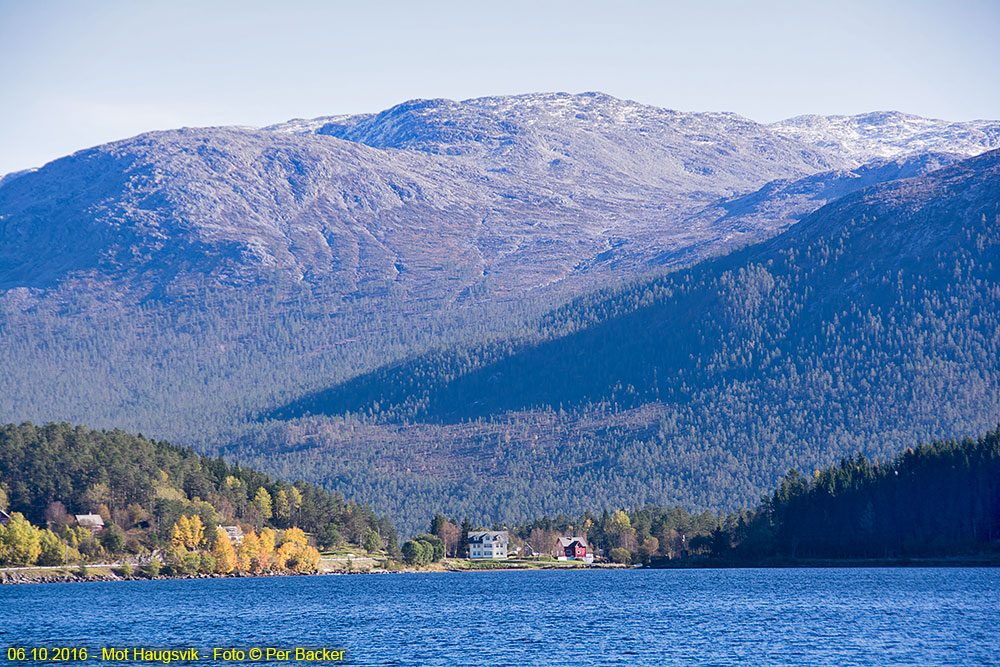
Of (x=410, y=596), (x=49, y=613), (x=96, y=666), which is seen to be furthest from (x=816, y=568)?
(x=96, y=666)

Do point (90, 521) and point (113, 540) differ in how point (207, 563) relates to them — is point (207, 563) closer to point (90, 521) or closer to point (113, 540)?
point (113, 540)

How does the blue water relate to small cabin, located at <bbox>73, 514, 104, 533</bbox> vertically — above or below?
below

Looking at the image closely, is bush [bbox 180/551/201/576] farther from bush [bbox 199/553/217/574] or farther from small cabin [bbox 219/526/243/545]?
small cabin [bbox 219/526/243/545]

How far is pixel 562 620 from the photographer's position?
363ft

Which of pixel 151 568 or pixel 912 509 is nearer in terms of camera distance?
pixel 151 568

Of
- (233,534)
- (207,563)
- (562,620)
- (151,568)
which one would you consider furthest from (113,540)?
(562,620)

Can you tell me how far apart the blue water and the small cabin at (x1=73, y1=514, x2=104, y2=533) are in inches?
717

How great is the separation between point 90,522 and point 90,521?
0.59 feet

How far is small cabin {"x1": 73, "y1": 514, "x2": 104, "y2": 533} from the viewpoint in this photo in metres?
178

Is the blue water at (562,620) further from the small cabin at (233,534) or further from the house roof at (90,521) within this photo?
the small cabin at (233,534)

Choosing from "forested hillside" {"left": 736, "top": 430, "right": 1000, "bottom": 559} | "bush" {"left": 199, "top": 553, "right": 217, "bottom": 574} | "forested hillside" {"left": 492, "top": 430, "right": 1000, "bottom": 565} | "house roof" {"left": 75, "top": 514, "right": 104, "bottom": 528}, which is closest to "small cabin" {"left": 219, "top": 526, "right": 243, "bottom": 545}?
"bush" {"left": 199, "top": 553, "right": 217, "bottom": 574}

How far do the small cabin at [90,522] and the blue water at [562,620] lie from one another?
18207mm

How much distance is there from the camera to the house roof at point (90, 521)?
178125mm

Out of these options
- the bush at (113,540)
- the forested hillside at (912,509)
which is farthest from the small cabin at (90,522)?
the forested hillside at (912,509)
